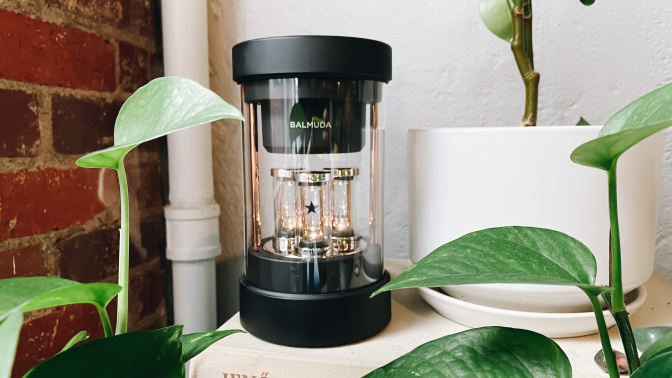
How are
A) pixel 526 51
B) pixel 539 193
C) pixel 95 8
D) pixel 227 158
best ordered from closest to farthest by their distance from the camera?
pixel 539 193 < pixel 526 51 < pixel 95 8 < pixel 227 158

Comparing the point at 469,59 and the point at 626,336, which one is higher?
the point at 469,59

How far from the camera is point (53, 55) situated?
0.64 m

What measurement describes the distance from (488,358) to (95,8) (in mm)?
736

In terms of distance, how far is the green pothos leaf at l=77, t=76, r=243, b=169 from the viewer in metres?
0.23

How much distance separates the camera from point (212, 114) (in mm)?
217

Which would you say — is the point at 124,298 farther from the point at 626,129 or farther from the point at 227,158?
the point at 227,158

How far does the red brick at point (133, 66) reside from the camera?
30.3 inches

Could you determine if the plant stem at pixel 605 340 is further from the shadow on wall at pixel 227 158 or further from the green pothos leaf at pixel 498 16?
the shadow on wall at pixel 227 158

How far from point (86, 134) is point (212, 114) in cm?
57

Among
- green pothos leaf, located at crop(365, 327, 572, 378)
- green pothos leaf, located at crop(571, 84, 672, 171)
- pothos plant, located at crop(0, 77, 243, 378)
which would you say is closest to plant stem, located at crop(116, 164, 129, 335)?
pothos plant, located at crop(0, 77, 243, 378)

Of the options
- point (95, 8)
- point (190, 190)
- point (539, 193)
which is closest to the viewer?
point (539, 193)

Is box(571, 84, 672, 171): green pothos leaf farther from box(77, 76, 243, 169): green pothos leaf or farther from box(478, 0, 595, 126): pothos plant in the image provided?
box(478, 0, 595, 126): pothos plant

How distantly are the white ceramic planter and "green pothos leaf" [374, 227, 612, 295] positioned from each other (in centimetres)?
25

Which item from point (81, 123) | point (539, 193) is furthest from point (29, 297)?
point (81, 123)
